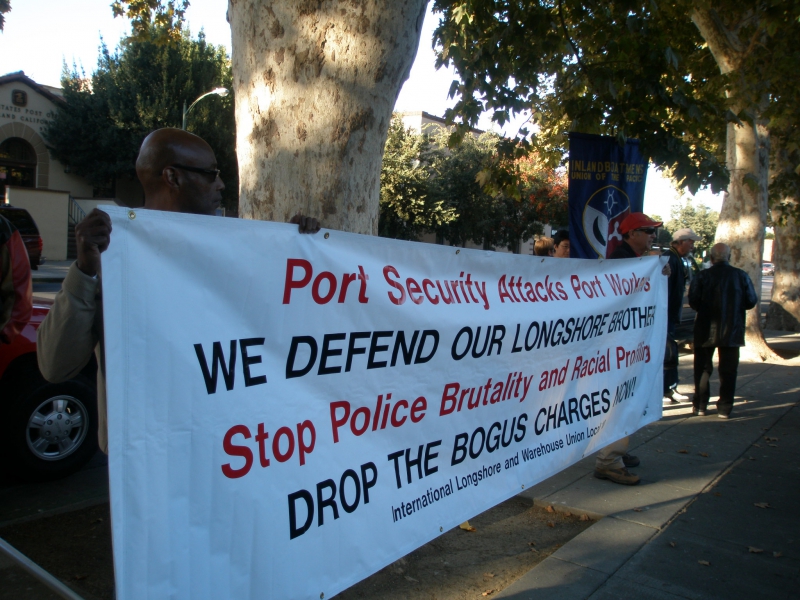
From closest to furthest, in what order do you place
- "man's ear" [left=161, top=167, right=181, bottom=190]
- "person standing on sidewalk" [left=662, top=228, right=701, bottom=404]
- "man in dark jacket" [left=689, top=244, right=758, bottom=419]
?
1. "man's ear" [left=161, top=167, right=181, bottom=190]
2. "person standing on sidewalk" [left=662, top=228, right=701, bottom=404]
3. "man in dark jacket" [left=689, top=244, right=758, bottom=419]

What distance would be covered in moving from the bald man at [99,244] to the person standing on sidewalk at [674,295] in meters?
4.20

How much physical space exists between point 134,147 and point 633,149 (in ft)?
94.8

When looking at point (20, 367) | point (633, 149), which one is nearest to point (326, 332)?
point (20, 367)

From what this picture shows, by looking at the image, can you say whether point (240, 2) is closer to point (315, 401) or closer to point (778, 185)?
point (315, 401)

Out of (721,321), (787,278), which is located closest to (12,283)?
(721,321)

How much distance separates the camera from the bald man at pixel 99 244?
5.92 ft

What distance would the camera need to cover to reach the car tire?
16.0 ft

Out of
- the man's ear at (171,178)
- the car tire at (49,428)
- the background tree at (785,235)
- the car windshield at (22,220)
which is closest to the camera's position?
the man's ear at (171,178)

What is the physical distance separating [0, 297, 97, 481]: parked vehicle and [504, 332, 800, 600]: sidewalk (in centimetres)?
344

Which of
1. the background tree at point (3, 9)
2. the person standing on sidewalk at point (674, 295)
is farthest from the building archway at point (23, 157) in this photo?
the person standing on sidewalk at point (674, 295)

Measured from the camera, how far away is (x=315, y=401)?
91.2 inches

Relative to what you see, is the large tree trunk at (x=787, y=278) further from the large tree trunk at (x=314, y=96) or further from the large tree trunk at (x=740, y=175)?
the large tree trunk at (x=314, y=96)

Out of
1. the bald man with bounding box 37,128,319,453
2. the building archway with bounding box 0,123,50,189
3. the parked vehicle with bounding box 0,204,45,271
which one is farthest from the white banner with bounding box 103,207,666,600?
the building archway with bounding box 0,123,50,189

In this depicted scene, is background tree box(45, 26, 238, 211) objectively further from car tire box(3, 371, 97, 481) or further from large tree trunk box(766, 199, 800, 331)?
car tire box(3, 371, 97, 481)
